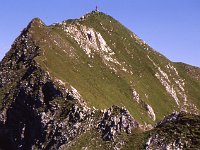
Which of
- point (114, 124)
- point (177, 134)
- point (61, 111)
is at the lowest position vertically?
point (177, 134)

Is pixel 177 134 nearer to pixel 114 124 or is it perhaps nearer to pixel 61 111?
pixel 114 124

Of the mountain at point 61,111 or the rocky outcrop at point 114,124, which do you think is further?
the rocky outcrop at point 114,124

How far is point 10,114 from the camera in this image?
168375 mm

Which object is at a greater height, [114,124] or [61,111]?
[61,111]

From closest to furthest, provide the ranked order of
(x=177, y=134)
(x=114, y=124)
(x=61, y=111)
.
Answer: (x=177, y=134), (x=114, y=124), (x=61, y=111)

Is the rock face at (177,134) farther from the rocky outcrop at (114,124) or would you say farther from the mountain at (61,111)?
the rocky outcrop at (114,124)

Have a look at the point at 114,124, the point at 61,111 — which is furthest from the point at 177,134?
the point at 61,111

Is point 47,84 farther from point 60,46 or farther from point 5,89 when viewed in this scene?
point 60,46

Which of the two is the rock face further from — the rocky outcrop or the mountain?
the rocky outcrop

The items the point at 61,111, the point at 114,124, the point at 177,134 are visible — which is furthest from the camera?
the point at 61,111

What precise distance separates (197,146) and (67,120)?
5990 centimetres


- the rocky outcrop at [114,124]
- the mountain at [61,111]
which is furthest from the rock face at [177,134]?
the rocky outcrop at [114,124]

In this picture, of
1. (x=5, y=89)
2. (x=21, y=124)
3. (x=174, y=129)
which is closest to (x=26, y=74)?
(x=5, y=89)

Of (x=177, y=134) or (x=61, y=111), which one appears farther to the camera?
(x=61, y=111)
